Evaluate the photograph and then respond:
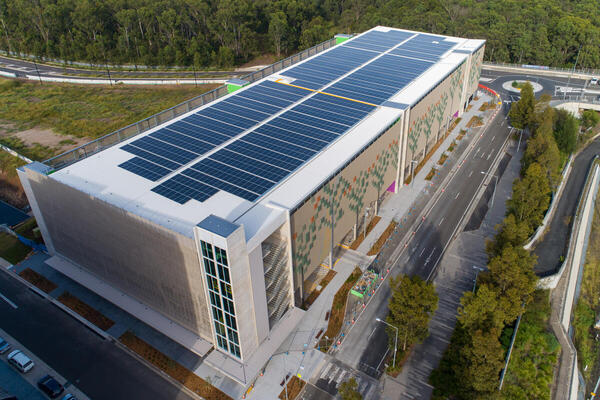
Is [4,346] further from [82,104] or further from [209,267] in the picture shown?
[82,104]

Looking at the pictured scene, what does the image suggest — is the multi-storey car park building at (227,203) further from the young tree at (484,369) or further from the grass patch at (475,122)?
the grass patch at (475,122)

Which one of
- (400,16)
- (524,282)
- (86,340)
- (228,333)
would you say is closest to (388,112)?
(524,282)

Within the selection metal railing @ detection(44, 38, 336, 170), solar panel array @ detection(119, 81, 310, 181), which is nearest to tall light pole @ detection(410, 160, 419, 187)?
solar panel array @ detection(119, 81, 310, 181)

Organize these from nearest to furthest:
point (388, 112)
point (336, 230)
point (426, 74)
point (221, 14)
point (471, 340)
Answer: point (471, 340)
point (336, 230)
point (388, 112)
point (426, 74)
point (221, 14)

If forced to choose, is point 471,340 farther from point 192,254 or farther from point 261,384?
point 192,254

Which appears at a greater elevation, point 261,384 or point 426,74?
point 426,74

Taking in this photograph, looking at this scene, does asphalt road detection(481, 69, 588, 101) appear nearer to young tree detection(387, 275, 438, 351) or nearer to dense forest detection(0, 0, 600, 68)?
dense forest detection(0, 0, 600, 68)

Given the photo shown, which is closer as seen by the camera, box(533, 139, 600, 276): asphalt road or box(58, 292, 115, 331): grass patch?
box(58, 292, 115, 331): grass patch
